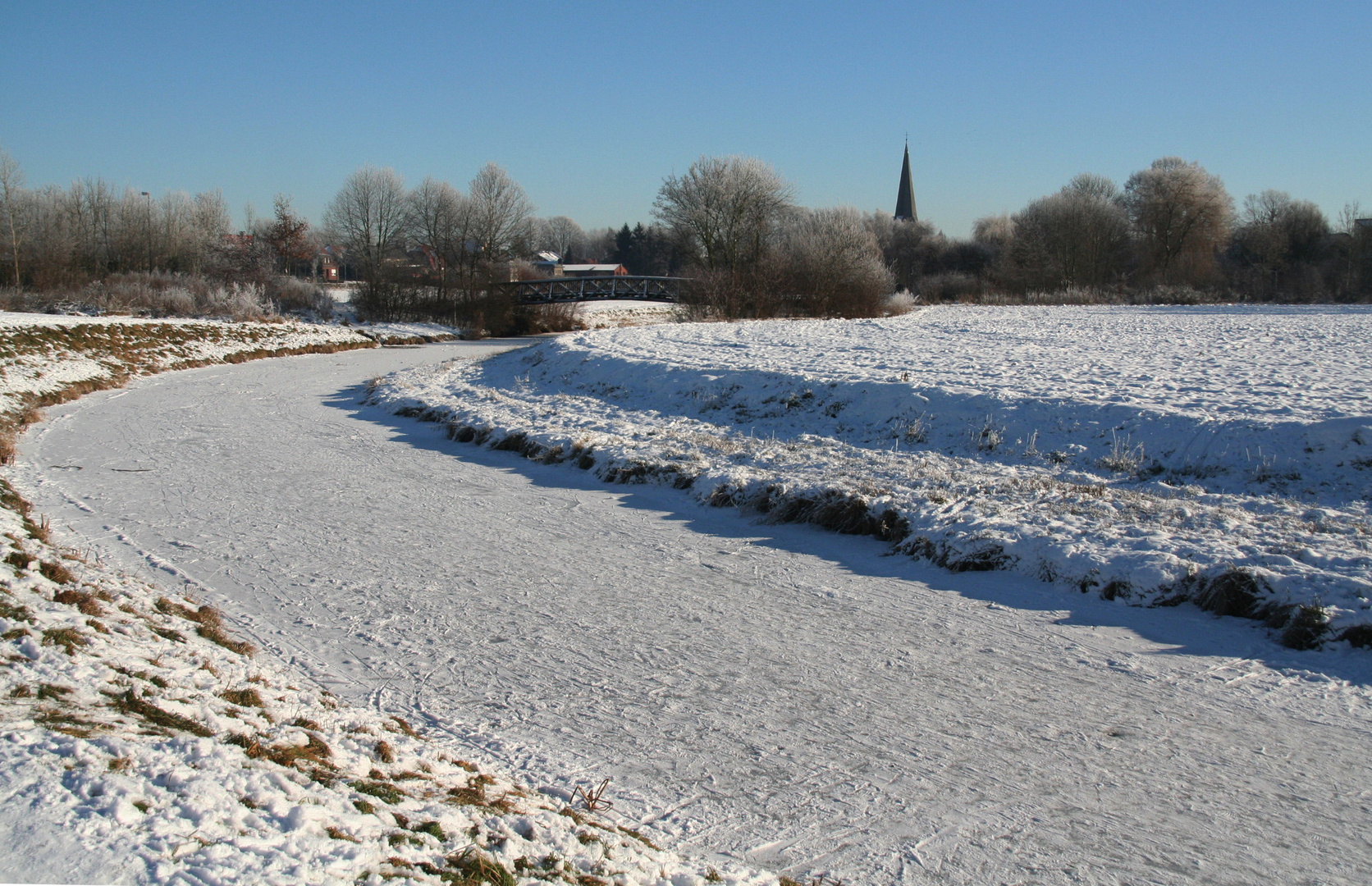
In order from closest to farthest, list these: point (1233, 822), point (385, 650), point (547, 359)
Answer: point (1233, 822) → point (385, 650) → point (547, 359)

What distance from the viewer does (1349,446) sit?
9.05 meters

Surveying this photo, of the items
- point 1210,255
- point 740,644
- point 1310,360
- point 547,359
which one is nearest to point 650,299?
point 547,359

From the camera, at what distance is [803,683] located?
5.06 metres

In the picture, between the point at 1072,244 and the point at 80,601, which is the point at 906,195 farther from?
the point at 80,601

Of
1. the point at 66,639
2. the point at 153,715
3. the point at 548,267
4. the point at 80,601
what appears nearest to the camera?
the point at 153,715

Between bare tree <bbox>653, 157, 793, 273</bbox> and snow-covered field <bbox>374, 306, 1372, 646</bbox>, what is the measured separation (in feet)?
77.3

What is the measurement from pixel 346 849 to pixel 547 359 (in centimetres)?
1932

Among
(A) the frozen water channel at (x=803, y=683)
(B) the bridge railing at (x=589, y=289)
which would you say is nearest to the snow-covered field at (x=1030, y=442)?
(A) the frozen water channel at (x=803, y=683)

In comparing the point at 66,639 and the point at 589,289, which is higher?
the point at 589,289

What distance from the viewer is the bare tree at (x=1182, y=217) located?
186ft

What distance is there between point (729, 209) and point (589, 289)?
9.27 metres

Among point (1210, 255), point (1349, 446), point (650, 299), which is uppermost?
point (1210, 255)

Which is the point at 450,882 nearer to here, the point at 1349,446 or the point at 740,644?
the point at 740,644

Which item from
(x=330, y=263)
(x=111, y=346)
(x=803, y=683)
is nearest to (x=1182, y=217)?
(x=111, y=346)
